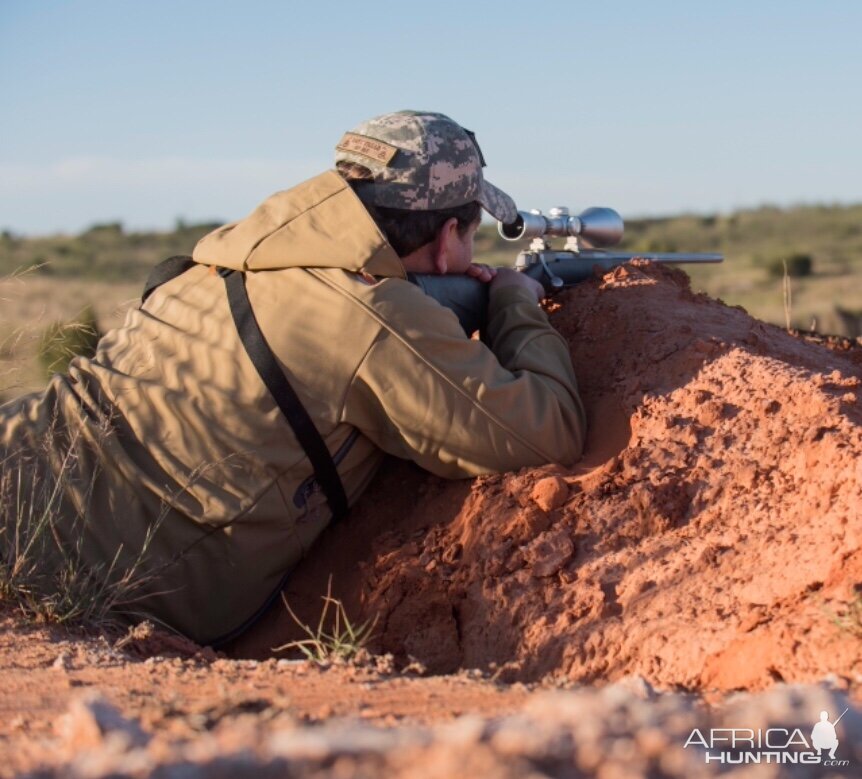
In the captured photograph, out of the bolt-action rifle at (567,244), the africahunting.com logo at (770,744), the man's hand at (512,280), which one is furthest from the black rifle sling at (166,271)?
the africahunting.com logo at (770,744)

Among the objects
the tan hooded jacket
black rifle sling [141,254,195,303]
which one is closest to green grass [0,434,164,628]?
the tan hooded jacket

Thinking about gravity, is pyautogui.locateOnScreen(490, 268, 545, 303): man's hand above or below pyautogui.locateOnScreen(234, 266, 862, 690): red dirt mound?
above

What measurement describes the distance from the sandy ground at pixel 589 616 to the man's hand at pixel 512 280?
243 mm

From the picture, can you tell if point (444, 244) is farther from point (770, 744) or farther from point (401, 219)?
point (770, 744)

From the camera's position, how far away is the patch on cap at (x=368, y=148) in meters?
4.04

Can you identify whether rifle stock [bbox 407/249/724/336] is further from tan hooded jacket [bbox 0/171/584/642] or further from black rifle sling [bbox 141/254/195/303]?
black rifle sling [bbox 141/254/195/303]

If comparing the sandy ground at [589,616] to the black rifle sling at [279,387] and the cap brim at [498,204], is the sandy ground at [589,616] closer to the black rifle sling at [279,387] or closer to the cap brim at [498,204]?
the black rifle sling at [279,387]

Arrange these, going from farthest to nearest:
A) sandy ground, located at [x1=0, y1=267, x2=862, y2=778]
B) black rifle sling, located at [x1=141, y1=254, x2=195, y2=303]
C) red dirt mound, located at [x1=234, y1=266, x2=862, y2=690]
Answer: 1. black rifle sling, located at [x1=141, y1=254, x2=195, y2=303]
2. red dirt mound, located at [x1=234, y1=266, x2=862, y2=690]
3. sandy ground, located at [x1=0, y1=267, x2=862, y2=778]

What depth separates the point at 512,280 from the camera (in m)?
4.48

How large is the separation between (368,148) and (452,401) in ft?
3.15

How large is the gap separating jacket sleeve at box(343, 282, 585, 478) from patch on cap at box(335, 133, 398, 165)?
54 cm

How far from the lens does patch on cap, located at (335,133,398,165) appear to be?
4.04m

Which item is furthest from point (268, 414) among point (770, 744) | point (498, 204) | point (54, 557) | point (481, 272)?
point (770, 744)

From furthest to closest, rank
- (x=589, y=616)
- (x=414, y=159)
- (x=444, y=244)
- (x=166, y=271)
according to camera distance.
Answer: (x=166, y=271)
(x=444, y=244)
(x=414, y=159)
(x=589, y=616)
